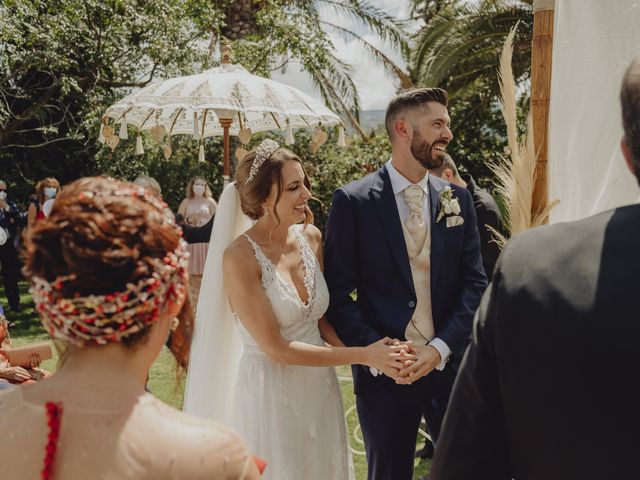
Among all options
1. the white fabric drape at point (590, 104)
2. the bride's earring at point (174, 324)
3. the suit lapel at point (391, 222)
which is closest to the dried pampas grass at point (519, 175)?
the white fabric drape at point (590, 104)

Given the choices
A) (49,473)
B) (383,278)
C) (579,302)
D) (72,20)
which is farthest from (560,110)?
(72,20)

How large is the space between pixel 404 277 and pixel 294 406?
0.86m

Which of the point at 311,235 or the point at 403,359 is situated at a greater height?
the point at 311,235

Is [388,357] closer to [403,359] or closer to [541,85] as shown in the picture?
[403,359]

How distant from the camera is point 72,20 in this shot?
11930 millimetres

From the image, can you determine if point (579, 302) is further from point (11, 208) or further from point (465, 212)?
point (11, 208)

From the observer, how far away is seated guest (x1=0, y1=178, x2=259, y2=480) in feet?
4.52

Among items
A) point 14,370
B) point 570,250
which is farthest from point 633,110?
point 14,370

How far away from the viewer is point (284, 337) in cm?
335

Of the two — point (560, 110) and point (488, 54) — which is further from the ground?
point (488, 54)

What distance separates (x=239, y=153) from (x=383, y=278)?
12.4 ft

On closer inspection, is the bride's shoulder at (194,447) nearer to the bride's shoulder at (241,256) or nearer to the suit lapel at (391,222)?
the bride's shoulder at (241,256)

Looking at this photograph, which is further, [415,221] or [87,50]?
[87,50]

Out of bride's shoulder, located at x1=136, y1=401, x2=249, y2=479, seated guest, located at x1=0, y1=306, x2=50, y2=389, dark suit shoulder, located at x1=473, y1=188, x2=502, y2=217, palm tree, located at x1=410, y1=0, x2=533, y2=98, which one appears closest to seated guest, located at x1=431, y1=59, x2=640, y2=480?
bride's shoulder, located at x1=136, y1=401, x2=249, y2=479
